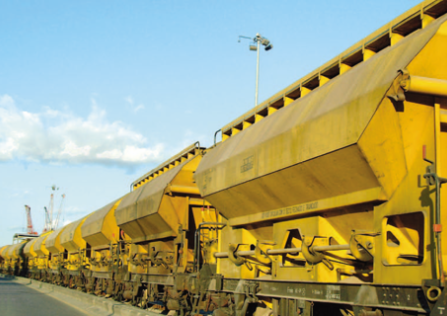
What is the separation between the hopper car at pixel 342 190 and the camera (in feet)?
20.0

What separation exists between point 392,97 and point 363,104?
448 millimetres

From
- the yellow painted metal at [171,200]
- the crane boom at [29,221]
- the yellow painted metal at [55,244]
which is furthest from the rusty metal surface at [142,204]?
the crane boom at [29,221]

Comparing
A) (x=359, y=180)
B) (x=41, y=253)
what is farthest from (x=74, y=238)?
(x=359, y=180)

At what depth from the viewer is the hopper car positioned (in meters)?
6.11

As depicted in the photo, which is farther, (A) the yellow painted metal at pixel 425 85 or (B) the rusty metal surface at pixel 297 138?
(B) the rusty metal surface at pixel 297 138

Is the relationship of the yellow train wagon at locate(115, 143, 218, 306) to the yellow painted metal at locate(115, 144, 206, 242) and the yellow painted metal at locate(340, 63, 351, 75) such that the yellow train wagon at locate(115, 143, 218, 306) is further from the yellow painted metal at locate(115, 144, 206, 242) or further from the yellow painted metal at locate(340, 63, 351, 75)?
the yellow painted metal at locate(340, 63, 351, 75)

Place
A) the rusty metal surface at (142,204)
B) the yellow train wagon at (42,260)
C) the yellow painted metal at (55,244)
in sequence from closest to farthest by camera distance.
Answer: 1. the rusty metal surface at (142,204)
2. the yellow painted metal at (55,244)
3. the yellow train wagon at (42,260)

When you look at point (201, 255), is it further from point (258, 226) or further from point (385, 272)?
point (385, 272)

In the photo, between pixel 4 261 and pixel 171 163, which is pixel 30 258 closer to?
pixel 4 261

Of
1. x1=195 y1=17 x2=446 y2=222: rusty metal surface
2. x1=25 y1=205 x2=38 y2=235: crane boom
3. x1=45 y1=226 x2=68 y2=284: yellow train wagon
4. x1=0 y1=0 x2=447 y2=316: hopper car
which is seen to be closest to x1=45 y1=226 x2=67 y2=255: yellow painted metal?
x1=45 y1=226 x2=68 y2=284: yellow train wagon

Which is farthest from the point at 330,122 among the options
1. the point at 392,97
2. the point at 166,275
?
the point at 166,275

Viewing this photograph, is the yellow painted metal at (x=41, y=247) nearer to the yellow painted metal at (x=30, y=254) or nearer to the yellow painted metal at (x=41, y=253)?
the yellow painted metal at (x=41, y=253)

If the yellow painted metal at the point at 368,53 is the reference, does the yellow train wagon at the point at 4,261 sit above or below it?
below

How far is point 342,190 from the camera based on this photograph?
7.41m
